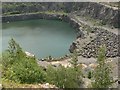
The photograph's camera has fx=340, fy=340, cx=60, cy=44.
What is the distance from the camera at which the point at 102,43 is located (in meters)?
54.8

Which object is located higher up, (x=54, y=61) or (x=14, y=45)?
(x=14, y=45)

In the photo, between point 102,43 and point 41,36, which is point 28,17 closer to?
point 41,36

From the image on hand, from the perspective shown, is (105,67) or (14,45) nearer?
(105,67)

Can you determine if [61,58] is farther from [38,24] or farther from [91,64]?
[38,24]

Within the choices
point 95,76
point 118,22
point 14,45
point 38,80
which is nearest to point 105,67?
point 95,76

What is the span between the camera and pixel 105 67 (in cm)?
2509

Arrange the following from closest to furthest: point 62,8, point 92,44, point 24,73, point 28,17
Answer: point 24,73, point 92,44, point 28,17, point 62,8

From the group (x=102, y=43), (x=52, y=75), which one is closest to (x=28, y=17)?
(x=102, y=43)

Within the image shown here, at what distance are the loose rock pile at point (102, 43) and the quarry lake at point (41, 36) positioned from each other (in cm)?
420

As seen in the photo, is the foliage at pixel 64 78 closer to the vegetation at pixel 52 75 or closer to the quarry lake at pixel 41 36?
the vegetation at pixel 52 75

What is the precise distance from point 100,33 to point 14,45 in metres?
33.0

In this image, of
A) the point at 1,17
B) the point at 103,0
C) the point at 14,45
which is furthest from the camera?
the point at 1,17

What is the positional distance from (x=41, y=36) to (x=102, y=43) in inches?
623

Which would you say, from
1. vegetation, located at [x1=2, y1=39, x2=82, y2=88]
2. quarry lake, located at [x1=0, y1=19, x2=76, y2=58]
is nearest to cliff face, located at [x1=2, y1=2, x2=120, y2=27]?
quarry lake, located at [x1=0, y1=19, x2=76, y2=58]
